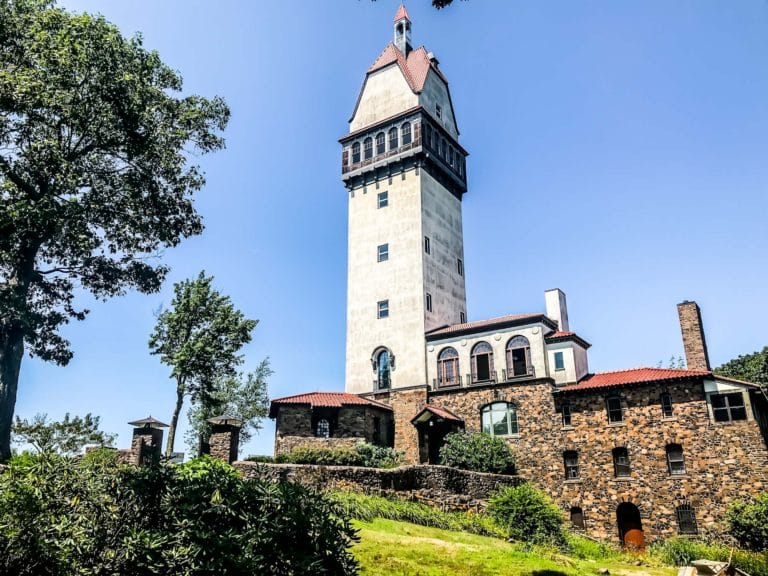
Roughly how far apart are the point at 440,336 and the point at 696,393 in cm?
1543

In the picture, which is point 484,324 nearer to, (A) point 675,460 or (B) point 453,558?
(A) point 675,460

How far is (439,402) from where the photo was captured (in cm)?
3947

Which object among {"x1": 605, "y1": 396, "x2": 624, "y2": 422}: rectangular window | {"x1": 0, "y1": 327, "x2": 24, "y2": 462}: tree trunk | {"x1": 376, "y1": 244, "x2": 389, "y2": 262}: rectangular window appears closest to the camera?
{"x1": 0, "y1": 327, "x2": 24, "y2": 462}: tree trunk

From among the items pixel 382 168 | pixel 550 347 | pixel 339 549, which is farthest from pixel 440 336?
pixel 339 549

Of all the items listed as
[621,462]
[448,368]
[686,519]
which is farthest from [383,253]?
[686,519]

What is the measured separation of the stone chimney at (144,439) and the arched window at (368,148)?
25.6 metres

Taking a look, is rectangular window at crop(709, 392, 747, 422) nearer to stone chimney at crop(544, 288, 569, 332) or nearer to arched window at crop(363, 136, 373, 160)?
stone chimney at crop(544, 288, 569, 332)

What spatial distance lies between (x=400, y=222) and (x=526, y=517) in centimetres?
2439

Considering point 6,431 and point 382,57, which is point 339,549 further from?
point 382,57

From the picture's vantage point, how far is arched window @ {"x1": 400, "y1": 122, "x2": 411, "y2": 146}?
4497 centimetres

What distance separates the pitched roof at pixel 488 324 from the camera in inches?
1497

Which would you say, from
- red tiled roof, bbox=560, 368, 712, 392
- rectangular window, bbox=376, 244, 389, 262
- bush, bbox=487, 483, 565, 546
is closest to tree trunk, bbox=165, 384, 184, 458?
rectangular window, bbox=376, 244, 389, 262

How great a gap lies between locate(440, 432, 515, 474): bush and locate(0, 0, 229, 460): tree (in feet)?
60.4

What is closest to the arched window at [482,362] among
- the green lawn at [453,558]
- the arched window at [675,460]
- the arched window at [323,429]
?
the arched window at [323,429]
